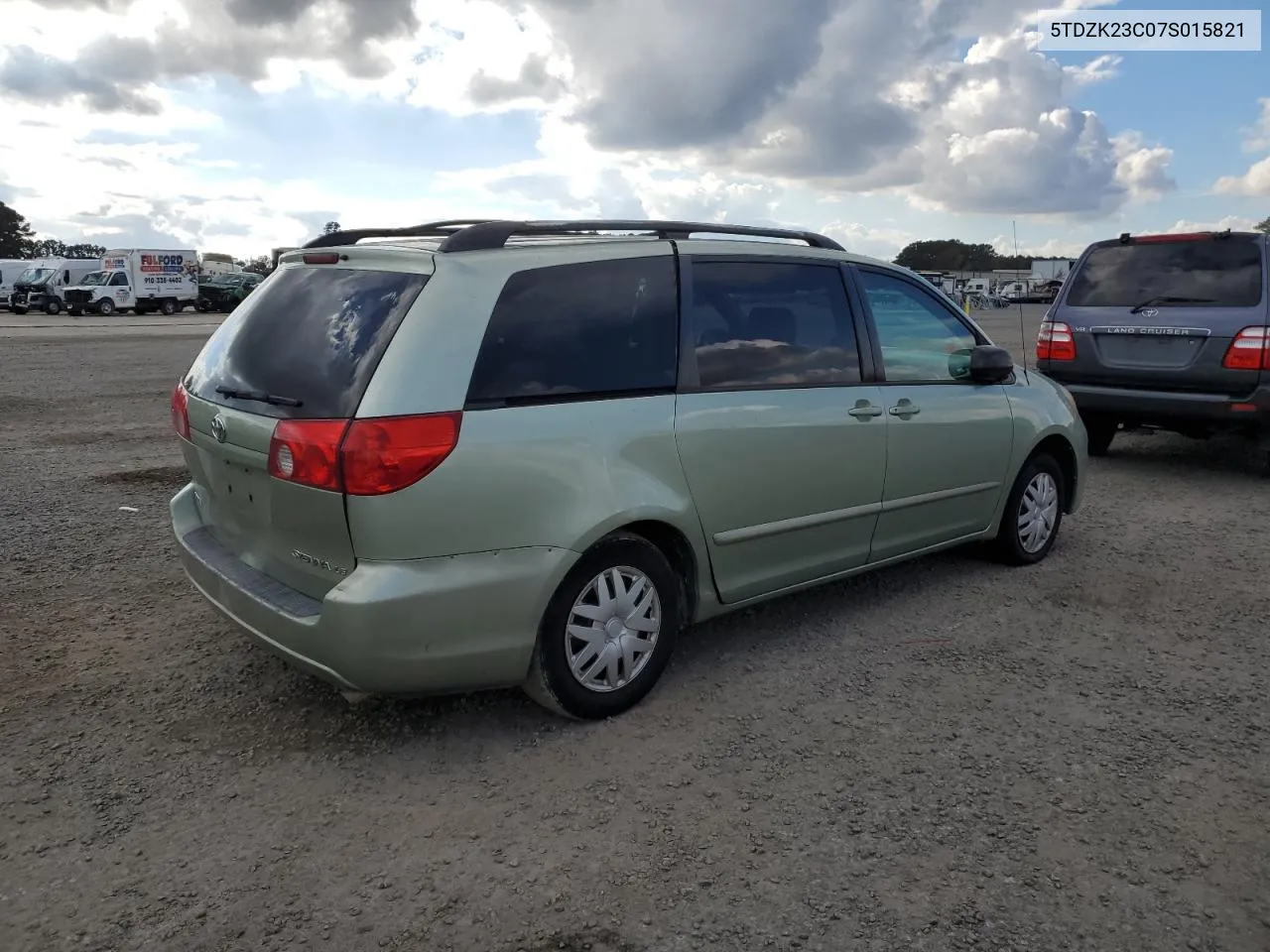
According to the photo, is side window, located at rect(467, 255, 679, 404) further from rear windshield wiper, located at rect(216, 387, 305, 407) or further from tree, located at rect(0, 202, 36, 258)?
tree, located at rect(0, 202, 36, 258)

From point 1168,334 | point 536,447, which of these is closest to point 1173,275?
point 1168,334

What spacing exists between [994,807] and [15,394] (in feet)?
44.0

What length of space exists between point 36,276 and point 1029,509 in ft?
145

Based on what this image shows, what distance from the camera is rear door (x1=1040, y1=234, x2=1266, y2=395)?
7586mm

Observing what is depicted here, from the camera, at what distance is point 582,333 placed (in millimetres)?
3617

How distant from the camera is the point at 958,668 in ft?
13.8

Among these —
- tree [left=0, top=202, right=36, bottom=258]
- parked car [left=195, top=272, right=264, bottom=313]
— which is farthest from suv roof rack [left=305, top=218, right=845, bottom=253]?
tree [left=0, top=202, right=36, bottom=258]

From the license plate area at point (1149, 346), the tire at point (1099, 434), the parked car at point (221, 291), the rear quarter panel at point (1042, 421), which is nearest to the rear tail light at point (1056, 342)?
the license plate area at point (1149, 346)

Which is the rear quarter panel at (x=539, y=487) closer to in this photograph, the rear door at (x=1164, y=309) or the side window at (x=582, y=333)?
the side window at (x=582, y=333)

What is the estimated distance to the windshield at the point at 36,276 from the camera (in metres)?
40.0

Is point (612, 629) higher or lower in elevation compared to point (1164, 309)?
lower

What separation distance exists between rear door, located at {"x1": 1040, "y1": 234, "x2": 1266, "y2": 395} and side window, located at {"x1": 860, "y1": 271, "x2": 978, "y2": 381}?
3427 mm

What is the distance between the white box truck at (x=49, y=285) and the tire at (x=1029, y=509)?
40960 mm

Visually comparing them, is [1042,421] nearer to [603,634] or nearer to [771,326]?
[771,326]
